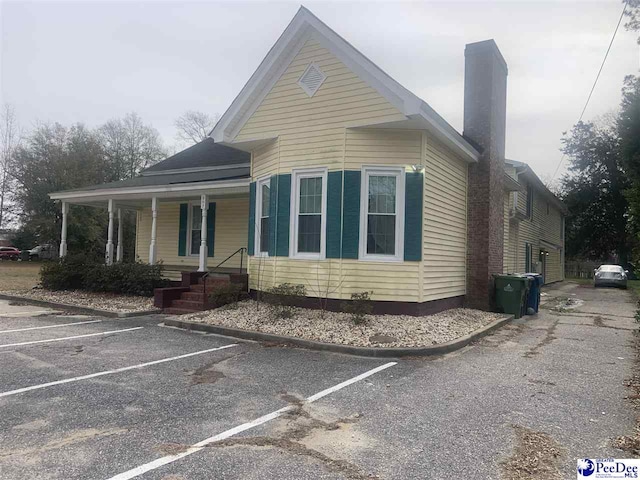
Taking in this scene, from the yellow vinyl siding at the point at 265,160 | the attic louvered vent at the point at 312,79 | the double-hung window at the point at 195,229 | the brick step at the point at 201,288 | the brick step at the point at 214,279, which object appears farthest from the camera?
the double-hung window at the point at 195,229

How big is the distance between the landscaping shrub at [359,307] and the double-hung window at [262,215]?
9.13ft

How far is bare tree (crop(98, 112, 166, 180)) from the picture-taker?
148 feet

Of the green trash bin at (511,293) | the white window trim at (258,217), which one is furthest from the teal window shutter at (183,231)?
the green trash bin at (511,293)

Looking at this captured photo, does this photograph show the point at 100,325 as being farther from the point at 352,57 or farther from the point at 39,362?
the point at 352,57

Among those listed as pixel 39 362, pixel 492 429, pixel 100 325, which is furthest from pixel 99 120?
pixel 492 429

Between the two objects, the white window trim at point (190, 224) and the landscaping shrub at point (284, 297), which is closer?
the landscaping shrub at point (284, 297)

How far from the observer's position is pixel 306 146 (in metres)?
9.64

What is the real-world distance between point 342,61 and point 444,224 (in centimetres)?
416

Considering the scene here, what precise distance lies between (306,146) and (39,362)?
6189mm

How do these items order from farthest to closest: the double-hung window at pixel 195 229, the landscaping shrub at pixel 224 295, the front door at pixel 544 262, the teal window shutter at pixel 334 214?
1. the front door at pixel 544 262
2. the double-hung window at pixel 195 229
3. the landscaping shrub at pixel 224 295
4. the teal window shutter at pixel 334 214

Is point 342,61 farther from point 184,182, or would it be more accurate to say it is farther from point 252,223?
point 184,182

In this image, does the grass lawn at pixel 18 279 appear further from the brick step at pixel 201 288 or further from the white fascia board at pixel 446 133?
the white fascia board at pixel 446 133

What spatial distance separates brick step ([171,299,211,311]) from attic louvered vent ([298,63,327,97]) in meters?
5.42

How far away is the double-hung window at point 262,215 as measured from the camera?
1059 centimetres
